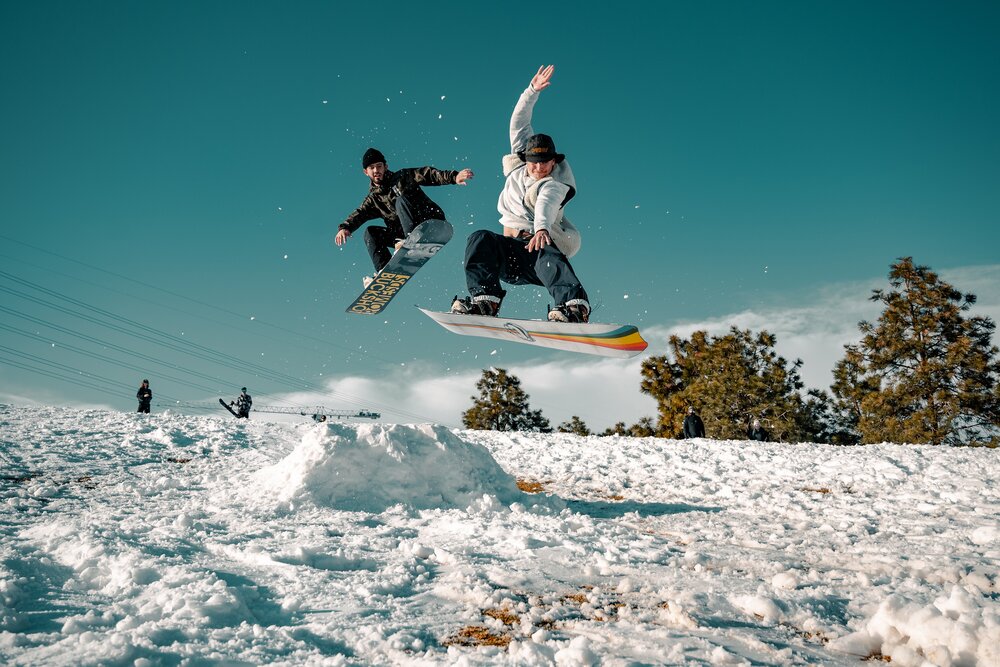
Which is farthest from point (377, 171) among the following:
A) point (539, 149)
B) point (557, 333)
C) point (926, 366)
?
point (926, 366)

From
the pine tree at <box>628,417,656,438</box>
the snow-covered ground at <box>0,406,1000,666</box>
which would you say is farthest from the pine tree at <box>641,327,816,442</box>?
the snow-covered ground at <box>0,406,1000,666</box>

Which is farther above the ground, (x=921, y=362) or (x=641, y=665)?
(x=921, y=362)

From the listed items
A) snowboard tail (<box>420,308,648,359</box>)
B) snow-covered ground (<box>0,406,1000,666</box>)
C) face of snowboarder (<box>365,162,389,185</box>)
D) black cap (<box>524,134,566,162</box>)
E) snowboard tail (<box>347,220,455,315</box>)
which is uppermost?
face of snowboarder (<box>365,162,389,185</box>)

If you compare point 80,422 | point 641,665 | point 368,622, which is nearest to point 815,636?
point 641,665

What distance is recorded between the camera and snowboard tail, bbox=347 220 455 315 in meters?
8.22

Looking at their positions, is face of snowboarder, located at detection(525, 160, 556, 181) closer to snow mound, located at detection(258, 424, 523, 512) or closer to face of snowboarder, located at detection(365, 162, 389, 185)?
face of snowboarder, located at detection(365, 162, 389, 185)

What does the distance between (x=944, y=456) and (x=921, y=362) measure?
17.6 metres

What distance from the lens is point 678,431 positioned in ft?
118

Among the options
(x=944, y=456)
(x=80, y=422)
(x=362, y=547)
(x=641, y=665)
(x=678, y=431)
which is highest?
(x=678, y=431)

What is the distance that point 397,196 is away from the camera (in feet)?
27.3

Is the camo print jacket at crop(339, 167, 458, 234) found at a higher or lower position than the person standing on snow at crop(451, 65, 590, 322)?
higher

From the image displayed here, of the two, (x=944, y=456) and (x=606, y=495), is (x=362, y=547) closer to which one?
(x=606, y=495)

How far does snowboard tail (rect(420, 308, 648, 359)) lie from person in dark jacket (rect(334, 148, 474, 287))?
140 centimetres

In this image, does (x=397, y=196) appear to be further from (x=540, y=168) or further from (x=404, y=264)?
(x=540, y=168)
